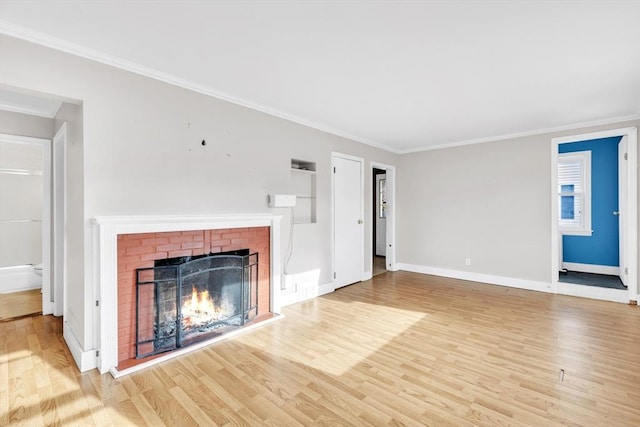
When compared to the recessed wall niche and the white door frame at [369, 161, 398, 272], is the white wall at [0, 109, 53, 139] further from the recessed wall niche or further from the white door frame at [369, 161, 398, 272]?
the white door frame at [369, 161, 398, 272]

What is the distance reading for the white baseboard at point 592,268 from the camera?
5.17m

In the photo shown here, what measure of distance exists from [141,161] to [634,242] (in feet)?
19.9

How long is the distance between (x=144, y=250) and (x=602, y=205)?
703cm

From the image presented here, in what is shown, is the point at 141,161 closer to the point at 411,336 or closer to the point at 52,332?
the point at 52,332

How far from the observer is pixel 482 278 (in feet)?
17.4

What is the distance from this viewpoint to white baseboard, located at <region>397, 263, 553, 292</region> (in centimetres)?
476

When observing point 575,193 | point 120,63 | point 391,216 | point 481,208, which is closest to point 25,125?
point 120,63

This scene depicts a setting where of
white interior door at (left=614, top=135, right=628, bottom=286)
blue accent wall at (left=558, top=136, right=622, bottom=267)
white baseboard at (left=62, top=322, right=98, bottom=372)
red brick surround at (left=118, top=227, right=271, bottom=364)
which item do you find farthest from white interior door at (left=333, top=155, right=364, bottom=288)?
blue accent wall at (left=558, top=136, right=622, bottom=267)

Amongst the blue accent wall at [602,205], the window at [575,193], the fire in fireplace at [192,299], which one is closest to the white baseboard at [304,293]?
the fire in fireplace at [192,299]

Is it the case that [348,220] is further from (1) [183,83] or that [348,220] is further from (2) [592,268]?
(2) [592,268]

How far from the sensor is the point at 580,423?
1.81m

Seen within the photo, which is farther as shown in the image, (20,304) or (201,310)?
(20,304)

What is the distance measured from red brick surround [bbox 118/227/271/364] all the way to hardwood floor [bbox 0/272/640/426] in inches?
14.5

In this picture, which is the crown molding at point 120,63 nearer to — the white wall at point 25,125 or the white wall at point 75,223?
the white wall at point 75,223
